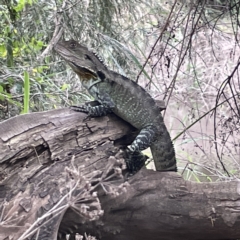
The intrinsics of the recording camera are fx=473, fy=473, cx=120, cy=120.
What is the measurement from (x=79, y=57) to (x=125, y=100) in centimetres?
34

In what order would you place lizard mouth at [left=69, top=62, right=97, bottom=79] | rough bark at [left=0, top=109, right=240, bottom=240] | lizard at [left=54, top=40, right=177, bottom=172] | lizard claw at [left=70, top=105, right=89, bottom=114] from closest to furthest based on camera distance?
1. rough bark at [left=0, top=109, right=240, bottom=240]
2. lizard claw at [left=70, top=105, right=89, bottom=114]
3. lizard at [left=54, top=40, right=177, bottom=172]
4. lizard mouth at [left=69, top=62, right=97, bottom=79]

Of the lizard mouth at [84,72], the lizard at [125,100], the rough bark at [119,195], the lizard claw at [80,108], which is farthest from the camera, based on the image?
the lizard mouth at [84,72]

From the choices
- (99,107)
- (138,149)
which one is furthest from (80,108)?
(138,149)

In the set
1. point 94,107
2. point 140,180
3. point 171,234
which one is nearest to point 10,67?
point 94,107

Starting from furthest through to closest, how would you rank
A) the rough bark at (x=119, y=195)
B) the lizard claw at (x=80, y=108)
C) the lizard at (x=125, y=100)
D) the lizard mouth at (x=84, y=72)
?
the lizard mouth at (x=84, y=72)
the lizard at (x=125, y=100)
the lizard claw at (x=80, y=108)
the rough bark at (x=119, y=195)

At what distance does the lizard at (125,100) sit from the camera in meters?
2.49

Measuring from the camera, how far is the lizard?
2486mm

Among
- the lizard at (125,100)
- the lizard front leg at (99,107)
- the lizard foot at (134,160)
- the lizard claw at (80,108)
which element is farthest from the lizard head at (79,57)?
the lizard foot at (134,160)

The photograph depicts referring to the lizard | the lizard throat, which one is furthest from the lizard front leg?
the lizard throat

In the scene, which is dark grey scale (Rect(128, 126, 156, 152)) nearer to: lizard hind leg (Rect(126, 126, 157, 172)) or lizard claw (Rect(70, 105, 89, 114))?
lizard hind leg (Rect(126, 126, 157, 172))

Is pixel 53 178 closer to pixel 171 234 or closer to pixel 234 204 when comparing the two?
pixel 171 234

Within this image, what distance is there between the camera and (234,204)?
209 cm

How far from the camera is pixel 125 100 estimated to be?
2564 millimetres

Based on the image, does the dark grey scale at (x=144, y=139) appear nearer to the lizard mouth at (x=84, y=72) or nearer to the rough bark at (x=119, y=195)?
the rough bark at (x=119, y=195)
